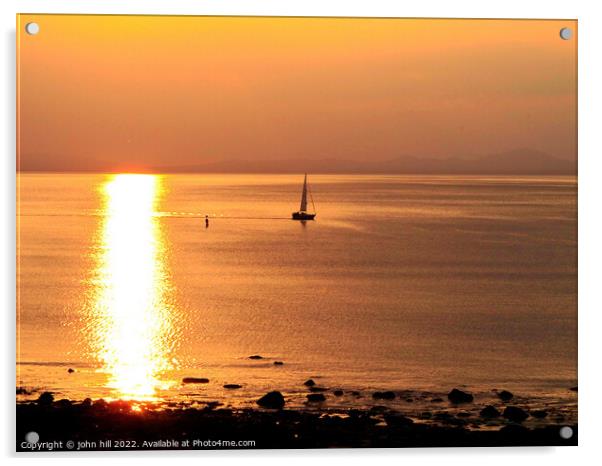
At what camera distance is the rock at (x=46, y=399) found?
16.8 feet

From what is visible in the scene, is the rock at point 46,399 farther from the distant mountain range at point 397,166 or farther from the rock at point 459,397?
the rock at point 459,397

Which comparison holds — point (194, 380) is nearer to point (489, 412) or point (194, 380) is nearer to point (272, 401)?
point (272, 401)

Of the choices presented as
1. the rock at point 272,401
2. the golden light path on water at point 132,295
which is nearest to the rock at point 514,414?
the rock at point 272,401

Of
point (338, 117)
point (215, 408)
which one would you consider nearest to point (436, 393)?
point (215, 408)

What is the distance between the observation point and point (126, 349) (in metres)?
5.89

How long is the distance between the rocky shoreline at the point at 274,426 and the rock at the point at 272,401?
12 millimetres

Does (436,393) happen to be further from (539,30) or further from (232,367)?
(539,30)

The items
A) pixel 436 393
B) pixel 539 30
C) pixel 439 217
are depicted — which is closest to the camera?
pixel 539 30

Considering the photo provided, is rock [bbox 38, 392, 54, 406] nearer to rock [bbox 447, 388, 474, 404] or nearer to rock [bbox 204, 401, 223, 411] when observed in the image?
rock [bbox 204, 401, 223, 411]

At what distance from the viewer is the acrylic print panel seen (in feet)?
17.6
